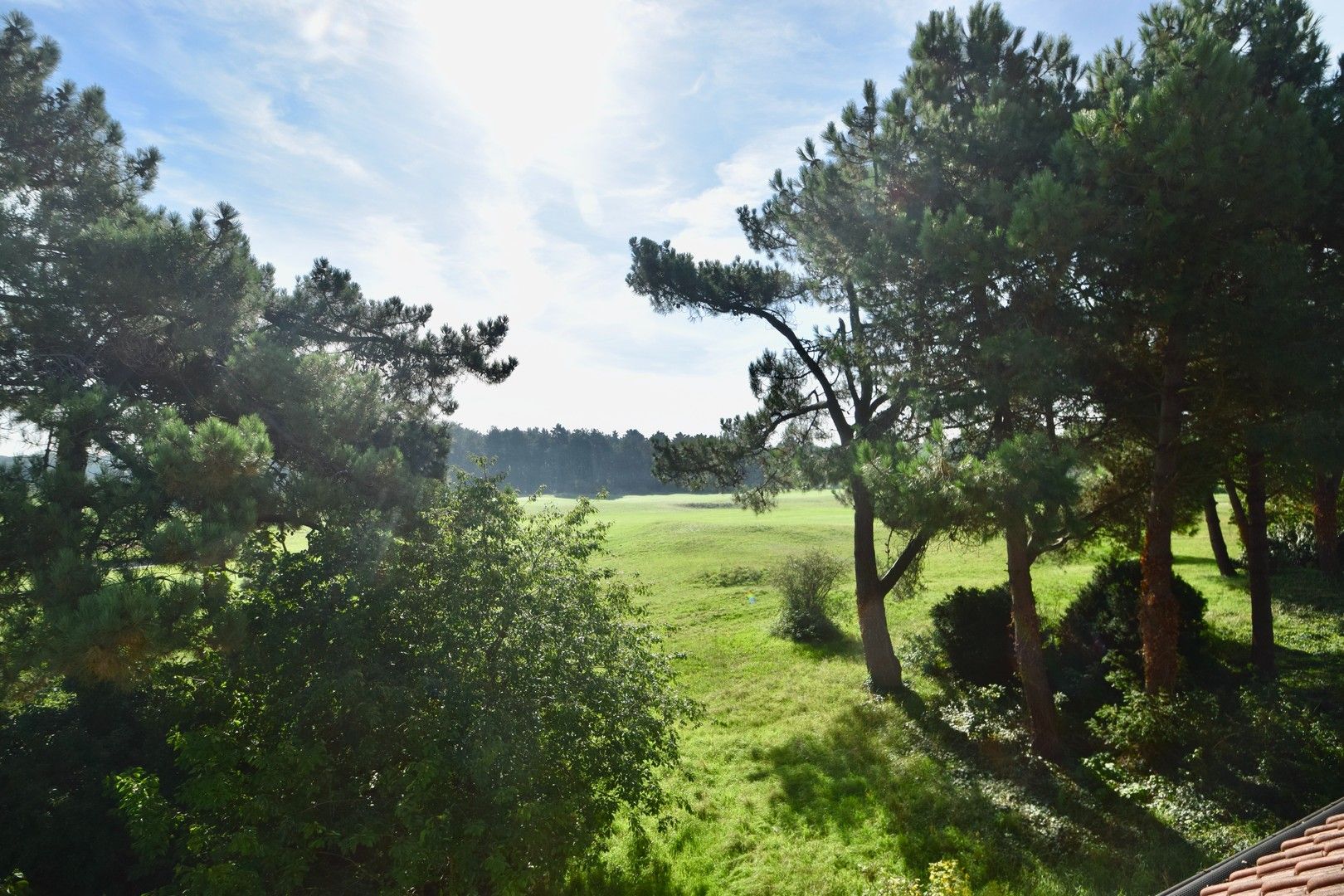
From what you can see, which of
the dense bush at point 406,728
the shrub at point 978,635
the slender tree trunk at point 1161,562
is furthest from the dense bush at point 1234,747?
the dense bush at point 406,728

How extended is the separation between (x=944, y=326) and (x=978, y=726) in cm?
804

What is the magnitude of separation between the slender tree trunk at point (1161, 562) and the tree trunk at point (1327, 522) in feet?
40.4

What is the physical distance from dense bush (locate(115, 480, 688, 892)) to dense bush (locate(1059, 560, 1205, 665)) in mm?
11052

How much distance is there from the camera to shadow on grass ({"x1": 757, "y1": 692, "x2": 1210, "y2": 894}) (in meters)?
8.44

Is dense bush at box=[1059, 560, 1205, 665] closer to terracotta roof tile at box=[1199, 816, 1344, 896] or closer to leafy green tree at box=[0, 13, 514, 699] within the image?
terracotta roof tile at box=[1199, 816, 1344, 896]

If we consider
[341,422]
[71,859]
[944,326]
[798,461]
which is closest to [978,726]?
[798,461]

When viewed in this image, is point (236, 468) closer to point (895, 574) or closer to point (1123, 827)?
point (1123, 827)

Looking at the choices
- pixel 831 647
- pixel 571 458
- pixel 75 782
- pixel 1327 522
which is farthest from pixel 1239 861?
pixel 571 458

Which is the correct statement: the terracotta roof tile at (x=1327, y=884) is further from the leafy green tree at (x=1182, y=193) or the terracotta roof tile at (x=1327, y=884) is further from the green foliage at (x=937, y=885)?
the leafy green tree at (x=1182, y=193)

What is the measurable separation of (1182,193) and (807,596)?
1662 cm

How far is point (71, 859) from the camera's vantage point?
775cm

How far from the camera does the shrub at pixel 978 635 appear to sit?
15508mm

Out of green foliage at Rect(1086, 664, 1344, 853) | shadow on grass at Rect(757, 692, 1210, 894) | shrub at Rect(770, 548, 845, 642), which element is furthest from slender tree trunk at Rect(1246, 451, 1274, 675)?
shrub at Rect(770, 548, 845, 642)

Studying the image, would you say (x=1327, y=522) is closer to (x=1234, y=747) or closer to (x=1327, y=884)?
(x=1234, y=747)
